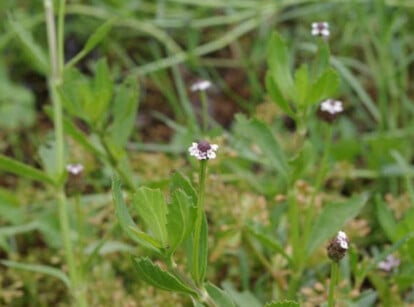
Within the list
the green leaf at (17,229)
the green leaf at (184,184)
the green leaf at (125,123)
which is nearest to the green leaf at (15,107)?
the green leaf at (17,229)

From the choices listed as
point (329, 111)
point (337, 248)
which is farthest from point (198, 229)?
point (329, 111)

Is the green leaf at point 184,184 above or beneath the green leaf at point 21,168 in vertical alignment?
beneath

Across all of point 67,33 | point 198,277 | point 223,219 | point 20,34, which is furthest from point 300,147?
point 67,33

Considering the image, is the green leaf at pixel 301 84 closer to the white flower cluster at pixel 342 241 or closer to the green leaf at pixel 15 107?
the white flower cluster at pixel 342 241

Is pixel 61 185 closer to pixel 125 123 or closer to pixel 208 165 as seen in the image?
pixel 125 123

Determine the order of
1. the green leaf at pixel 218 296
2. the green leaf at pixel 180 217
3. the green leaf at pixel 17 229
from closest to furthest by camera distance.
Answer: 1. the green leaf at pixel 180 217
2. the green leaf at pixel 218 296
3. the green leaf at pixel 17 229

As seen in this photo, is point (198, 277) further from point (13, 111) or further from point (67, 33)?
point (67, 33)

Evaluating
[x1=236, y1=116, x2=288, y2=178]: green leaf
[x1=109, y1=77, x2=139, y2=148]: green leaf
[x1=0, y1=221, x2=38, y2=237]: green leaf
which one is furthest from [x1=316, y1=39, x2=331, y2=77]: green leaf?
[x1=0, y1=221, x2=38, y2=237]: green leaf
